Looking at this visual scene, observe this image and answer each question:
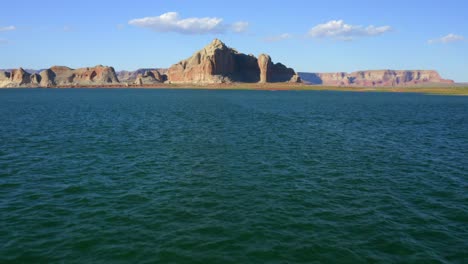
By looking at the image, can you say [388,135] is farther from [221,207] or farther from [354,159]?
[221,207]

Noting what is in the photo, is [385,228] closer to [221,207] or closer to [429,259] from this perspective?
[429,259]

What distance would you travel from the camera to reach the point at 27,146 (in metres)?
41.0

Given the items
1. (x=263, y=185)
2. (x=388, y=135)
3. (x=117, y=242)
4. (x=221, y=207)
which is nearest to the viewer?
(x=117, y=242)

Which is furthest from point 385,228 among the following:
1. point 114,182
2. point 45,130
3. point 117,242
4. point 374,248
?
point 45,130

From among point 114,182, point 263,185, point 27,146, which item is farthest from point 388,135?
point 27,146

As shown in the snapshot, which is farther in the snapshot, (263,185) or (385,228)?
(263,185)

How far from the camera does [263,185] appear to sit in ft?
88.8

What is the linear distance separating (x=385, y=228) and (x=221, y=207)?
34.3ft

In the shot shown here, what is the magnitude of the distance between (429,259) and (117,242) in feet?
53.1

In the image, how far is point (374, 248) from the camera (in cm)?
1702

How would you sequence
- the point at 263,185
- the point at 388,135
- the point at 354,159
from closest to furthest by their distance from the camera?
1. the point at 263,185
2. the point at 354,159
3. the point at 388,135

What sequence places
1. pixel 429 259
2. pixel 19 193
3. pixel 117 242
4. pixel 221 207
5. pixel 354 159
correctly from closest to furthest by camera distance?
1. pixel 429 259
2. pixel 117 242
3. pixel 221 207
4. pixel 19 193
5. pixel 354 159

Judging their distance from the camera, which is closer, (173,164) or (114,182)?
(114,182)

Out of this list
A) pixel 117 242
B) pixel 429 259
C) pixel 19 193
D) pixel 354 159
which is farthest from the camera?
pixel 354 159
